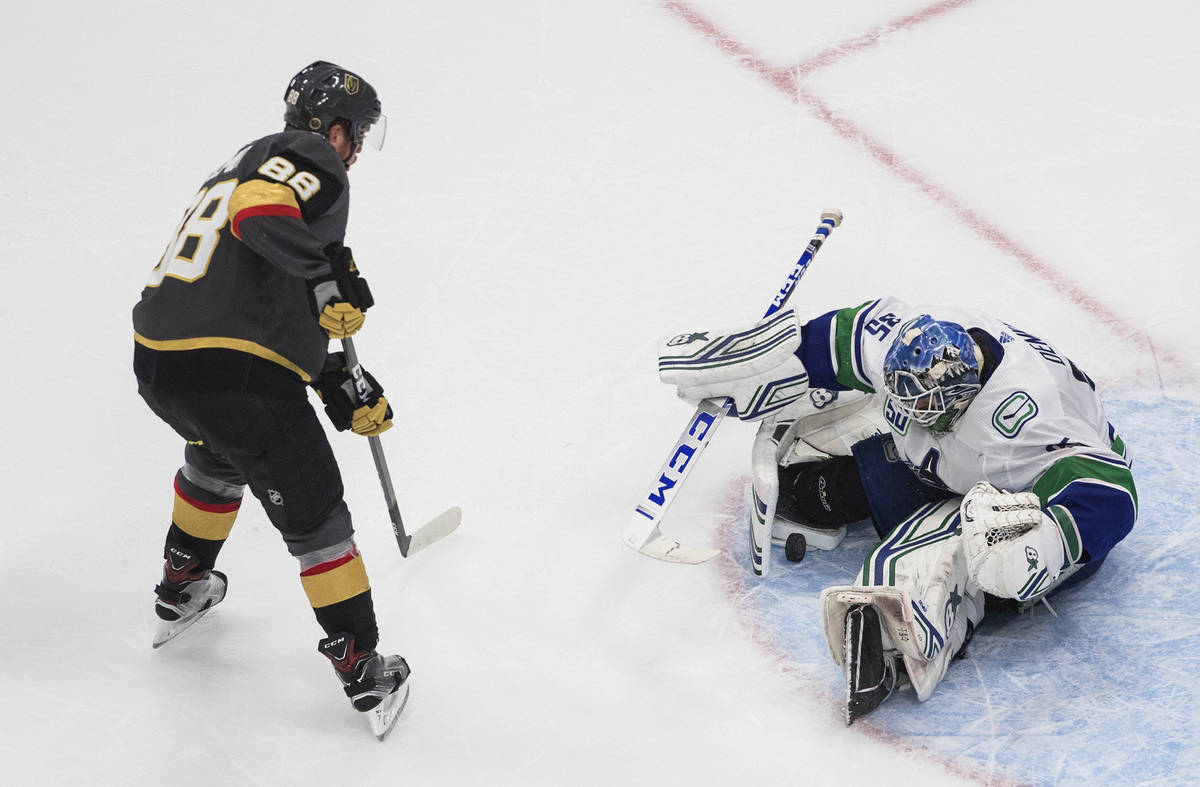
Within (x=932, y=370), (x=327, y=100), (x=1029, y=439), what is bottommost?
(x=1029, y=439)

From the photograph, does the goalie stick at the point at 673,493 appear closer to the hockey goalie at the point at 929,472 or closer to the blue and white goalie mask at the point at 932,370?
the hockey goalie at the point at 929,472

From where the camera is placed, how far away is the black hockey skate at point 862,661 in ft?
9.67

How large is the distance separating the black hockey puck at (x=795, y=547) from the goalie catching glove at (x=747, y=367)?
0.29 metres

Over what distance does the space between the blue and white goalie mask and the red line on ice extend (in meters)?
1.27

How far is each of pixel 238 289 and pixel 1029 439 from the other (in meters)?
1.62

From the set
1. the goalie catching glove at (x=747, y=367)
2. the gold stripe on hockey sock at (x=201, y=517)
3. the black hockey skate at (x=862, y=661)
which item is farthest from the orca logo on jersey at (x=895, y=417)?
the gold stripe on hockey sock at (x=201, y=517)

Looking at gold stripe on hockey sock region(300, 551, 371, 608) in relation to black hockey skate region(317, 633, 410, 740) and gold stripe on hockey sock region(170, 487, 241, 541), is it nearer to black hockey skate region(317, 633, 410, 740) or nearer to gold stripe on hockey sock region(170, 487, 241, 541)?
black hockey skate region(317, 633, 410, 740)

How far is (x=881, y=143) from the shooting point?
486cm

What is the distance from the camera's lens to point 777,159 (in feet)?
15.9

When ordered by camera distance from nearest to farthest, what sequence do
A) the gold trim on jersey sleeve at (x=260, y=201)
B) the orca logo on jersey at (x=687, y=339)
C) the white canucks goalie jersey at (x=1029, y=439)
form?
1. the gold trim on jersey sleeve at (x=260, y=201)
2. the white canucks goalie jersey at (x=1029, y=439)
3. the orca logo on jersey at (x=687, y=339)

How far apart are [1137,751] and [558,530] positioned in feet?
4.66

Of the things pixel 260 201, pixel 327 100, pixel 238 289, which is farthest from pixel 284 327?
pixel 327 100

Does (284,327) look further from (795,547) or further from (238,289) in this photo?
(795,547)

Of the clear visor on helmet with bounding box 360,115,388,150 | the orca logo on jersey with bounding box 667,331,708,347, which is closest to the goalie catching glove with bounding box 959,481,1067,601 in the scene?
the orca logo on jersey with bounding box 667,331,708,347
